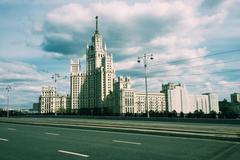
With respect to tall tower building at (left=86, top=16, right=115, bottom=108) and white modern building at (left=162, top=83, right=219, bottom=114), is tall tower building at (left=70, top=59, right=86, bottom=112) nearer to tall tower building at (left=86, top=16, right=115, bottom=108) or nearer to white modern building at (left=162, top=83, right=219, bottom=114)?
tall tower building at (left=86, top=16, right=115, bottom=108)

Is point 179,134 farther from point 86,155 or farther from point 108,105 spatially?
point 108,105

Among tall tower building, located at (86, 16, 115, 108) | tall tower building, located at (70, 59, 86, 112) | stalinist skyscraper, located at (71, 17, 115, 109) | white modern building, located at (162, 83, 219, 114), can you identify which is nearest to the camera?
tall tower building, located at (70, 59, 86, 112)

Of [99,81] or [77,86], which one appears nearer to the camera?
[77,86]

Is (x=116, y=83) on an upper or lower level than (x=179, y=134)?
upper

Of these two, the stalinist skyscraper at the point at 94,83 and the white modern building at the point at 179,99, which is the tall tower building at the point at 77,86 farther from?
the white modern building at the point at 179,99

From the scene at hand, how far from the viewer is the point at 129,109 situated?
14825cm

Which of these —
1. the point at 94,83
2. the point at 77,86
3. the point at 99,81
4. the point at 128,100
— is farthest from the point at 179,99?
the point at 77,86

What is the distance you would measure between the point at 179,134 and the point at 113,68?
161 m

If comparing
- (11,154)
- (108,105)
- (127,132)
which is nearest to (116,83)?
(108,105)

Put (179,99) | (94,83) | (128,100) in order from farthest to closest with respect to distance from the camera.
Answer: (179,99)
(94,83)
(128,100)

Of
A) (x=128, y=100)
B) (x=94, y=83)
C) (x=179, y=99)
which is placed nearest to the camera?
(x=128, y=100)

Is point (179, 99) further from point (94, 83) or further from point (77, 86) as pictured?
point (77, 86)

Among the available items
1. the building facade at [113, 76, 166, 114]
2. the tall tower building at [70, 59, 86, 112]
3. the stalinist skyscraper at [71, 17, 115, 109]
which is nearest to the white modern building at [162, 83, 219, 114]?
the building facade at [113, 76, 166, 114]

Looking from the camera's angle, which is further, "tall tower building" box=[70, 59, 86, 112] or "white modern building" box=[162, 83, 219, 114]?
"white modern building" box=[162, 83, 219, 114]
